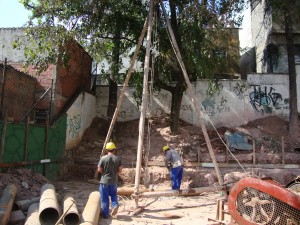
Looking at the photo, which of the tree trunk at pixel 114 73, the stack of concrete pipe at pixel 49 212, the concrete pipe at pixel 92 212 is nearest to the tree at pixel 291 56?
the tree trunk at pixel 114 73

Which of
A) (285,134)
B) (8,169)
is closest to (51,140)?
(8,169)

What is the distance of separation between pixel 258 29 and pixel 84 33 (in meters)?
13.5

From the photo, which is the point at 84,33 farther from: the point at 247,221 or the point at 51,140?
the point at 247,221

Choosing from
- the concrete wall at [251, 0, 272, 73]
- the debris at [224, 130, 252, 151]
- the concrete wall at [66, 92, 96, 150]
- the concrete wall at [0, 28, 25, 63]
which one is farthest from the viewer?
the concrete wall at [251, 0, 272, 73]

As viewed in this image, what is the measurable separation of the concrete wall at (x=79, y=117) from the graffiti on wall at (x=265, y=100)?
9.02 m

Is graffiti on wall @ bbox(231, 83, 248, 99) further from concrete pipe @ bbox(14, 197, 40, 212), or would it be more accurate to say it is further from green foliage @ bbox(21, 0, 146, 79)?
concrete pipe @ bbox(14, 197, 40, 212)

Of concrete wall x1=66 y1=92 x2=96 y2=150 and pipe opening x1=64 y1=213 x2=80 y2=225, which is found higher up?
concrete wall x1=66 y1=92 x2=96 y2=150

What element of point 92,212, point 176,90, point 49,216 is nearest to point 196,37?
point 176,90

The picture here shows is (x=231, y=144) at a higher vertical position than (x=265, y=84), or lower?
lower

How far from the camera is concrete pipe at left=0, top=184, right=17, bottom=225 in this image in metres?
6.99

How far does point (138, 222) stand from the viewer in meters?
8.41

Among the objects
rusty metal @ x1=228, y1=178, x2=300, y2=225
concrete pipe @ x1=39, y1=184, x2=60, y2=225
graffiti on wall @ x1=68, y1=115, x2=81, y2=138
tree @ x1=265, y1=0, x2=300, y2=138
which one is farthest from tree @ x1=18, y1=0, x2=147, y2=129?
rusty metal @ x1=228, y1=178, x2=300, y2=225

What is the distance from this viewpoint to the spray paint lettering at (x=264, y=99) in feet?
66.4

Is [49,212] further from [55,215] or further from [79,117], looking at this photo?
[79,117]
